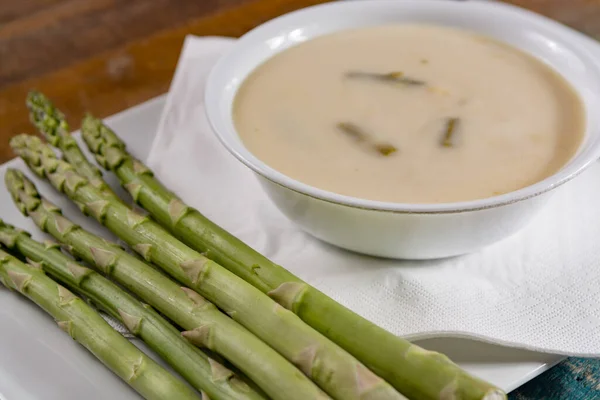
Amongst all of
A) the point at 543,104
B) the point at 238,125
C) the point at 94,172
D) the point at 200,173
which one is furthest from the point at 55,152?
the point at 543,104

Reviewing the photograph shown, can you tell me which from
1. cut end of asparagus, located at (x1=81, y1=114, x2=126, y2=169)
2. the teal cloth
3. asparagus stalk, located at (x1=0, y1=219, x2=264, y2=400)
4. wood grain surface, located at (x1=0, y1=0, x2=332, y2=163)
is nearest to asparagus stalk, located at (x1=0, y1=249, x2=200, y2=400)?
asparagus stalk, located at (x1=0, y1=219, x2=264, y2=400)

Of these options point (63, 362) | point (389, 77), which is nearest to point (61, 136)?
point (63, 362)

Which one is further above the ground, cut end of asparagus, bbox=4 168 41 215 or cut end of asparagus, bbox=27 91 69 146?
cut end of asparagus, bbox=27 91 69 146

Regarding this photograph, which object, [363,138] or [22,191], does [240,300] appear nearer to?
[363,138]

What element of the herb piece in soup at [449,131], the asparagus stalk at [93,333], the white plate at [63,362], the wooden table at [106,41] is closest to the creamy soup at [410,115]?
the herb piece in soup at [449,131]

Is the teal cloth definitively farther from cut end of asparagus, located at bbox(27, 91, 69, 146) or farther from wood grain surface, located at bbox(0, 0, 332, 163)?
wood grain surface, located at bbox(0, 0, 332, 163)

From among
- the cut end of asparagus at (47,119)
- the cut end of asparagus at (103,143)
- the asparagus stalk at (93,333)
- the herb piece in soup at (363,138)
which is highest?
the cut end of asparagus at (47,119)

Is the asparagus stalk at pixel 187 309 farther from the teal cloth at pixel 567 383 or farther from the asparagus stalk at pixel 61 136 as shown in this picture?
the teal cloth at pixel 567 383
